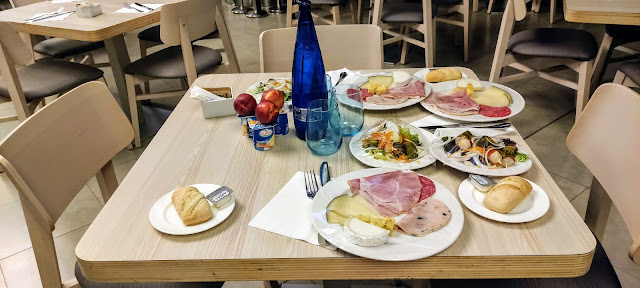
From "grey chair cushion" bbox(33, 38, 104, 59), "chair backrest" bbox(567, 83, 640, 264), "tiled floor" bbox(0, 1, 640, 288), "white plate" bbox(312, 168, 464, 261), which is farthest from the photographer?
"grey chair cushion" bbox(33, 38, 104, 59)

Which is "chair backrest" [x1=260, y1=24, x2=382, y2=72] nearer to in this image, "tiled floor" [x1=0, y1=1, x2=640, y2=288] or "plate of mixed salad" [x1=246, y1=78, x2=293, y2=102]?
"plate of mixed salad" [x1=246, y1=78, x2=293, y2=102]

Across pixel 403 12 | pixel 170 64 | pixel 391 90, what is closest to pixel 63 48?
pixel 170 64

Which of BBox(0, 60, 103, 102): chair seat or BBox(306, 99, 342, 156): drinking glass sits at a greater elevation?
BBox(306, 99, 342, 156): drinking glass

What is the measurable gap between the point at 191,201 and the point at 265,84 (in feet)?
2.24

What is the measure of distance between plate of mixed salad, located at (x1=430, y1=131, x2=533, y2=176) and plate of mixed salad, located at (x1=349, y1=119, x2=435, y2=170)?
0.04 meters

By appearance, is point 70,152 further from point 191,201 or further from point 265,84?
point 265,84

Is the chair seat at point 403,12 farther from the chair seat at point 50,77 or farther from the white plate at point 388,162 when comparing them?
the white plate at point 388,162

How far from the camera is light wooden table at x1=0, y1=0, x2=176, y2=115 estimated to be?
2182 millimetres

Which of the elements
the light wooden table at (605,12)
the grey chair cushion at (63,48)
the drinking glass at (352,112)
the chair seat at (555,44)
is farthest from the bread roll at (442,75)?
the grey chair cushion at (63,48)

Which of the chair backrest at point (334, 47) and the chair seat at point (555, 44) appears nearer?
the chair backrest at point (334, 47)

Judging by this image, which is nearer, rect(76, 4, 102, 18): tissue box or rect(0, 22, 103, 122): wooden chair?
rect(0, 22, 103, 122): wooden chair

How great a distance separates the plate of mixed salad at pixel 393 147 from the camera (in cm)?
101

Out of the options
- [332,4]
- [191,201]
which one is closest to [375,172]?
[191,201]

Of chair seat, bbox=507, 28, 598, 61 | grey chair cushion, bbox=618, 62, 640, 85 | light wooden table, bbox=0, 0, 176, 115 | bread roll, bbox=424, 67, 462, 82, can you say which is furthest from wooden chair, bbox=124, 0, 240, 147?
grey chair cushion, bbox=618, 62, 640, 85
